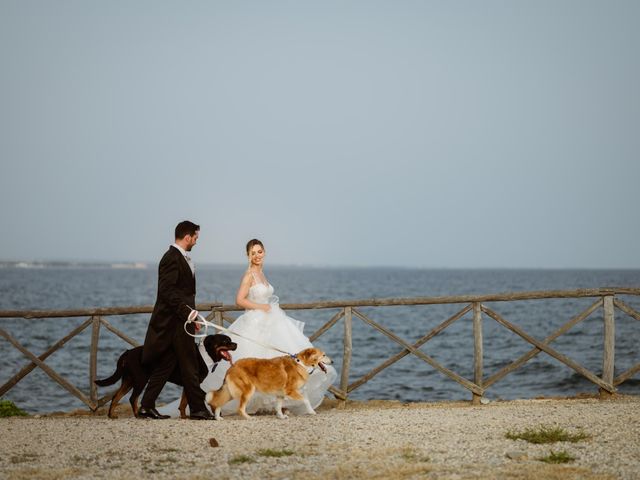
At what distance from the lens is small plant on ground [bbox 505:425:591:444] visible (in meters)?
7.20

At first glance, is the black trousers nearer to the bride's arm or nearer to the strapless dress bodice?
the bride's arm

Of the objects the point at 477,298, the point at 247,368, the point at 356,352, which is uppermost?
the point at 477,298

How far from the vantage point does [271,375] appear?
8711mm

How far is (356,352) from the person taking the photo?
1102 inches

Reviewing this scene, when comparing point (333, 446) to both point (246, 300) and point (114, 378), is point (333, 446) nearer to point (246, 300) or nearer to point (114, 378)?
point (246, 300)

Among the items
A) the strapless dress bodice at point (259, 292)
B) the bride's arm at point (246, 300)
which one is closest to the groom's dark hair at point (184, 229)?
the bride's arm at point (246, 300)

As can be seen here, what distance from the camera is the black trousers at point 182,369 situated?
8.85m

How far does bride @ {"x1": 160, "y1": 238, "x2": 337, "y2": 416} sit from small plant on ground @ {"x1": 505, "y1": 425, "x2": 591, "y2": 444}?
261cm

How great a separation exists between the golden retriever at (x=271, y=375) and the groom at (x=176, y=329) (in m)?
0.43

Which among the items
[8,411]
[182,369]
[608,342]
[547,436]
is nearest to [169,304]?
[182,369]

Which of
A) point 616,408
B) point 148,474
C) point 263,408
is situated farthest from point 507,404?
point 148,474

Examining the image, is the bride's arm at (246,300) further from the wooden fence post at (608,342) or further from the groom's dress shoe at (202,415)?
the wooden fence post at (608,342)

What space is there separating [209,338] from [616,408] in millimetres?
5168

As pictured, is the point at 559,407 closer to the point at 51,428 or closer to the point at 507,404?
the point at 507,404
